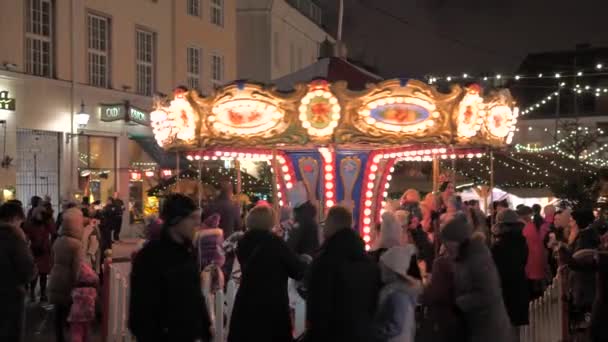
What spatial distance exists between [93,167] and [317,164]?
41.0 feet

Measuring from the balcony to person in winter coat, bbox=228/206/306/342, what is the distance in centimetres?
3294

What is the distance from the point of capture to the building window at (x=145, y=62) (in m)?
26.9

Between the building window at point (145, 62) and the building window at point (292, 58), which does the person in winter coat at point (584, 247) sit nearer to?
the building window at point (145, 62)

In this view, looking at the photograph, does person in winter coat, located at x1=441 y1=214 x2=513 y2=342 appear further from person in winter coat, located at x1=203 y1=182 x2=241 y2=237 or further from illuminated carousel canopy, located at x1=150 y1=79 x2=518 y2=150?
person in winter coat, located at x1=203 y1=182 x2=241 y2=237

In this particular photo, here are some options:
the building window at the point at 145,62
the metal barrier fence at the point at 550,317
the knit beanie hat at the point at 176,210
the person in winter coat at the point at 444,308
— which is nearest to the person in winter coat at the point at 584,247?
the metal barrier fence at the point at 550,317

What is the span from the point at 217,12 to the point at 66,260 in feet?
78.1

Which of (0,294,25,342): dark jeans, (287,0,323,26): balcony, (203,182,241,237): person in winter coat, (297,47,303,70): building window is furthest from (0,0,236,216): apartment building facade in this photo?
(0,294,25,342): dark jeans

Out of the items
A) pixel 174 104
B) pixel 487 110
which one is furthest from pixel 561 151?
pixel 174 104

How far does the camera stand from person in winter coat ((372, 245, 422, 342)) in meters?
5.46

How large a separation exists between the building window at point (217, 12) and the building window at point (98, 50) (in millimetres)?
6531

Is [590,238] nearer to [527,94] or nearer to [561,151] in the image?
[561,151]

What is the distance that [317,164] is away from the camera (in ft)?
46.8

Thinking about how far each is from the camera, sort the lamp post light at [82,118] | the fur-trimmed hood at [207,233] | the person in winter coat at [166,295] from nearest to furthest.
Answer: the person in winter coat at [166,295] → the fur-trimmed hood at [207,233] → the lamp post light at [82,118]

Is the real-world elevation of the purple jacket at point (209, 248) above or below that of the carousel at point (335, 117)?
below
